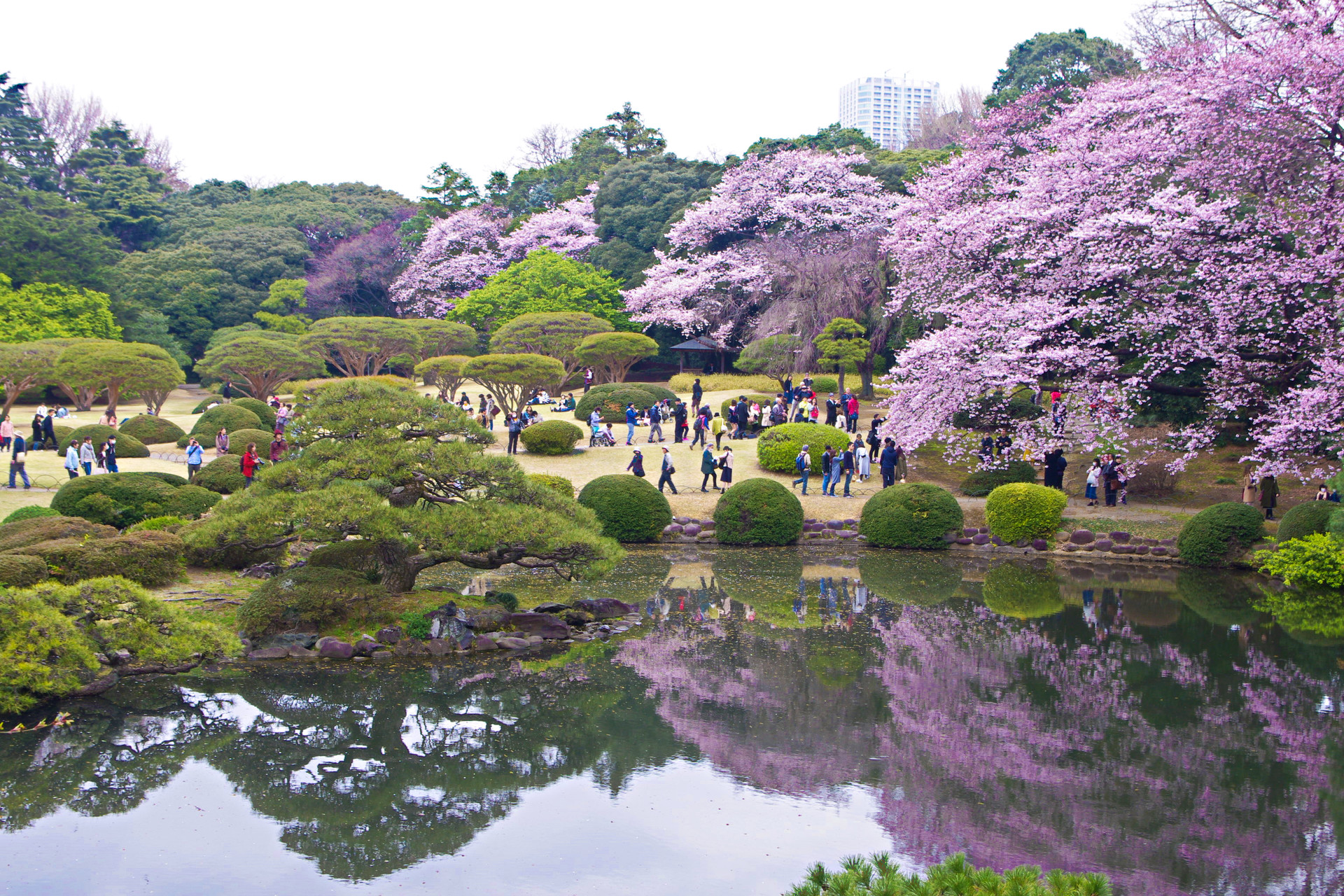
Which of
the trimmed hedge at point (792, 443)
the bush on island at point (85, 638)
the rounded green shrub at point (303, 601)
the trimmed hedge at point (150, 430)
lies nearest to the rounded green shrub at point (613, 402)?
the trimmed hedge at point (792, 443)

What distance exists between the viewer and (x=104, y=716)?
9883mm

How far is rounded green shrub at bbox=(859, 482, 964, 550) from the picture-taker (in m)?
19.4

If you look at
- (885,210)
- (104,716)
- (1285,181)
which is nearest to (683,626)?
(104,716)

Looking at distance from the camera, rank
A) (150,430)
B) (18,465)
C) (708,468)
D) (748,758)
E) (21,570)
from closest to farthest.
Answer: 1. (748,758)
2. (21,570)
3. (18,465)
4. (708,468)
5. (150,430)

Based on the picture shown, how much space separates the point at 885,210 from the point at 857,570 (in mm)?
23277

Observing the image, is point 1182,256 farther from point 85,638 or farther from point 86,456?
point 86,456

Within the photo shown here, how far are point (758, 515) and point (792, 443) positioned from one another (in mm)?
5263

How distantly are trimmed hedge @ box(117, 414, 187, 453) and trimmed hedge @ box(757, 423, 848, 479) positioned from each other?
59.4ft

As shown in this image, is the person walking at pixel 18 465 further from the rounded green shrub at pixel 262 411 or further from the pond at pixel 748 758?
the pond at pixel 748 758

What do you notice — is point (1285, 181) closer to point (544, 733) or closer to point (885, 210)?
point (544, 733)

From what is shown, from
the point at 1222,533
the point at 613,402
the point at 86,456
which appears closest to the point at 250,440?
the point at 86,456

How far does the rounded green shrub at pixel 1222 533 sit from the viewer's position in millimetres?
17469

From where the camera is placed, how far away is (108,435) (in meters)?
26.3

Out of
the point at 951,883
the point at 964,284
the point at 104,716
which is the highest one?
the point at 964,284
